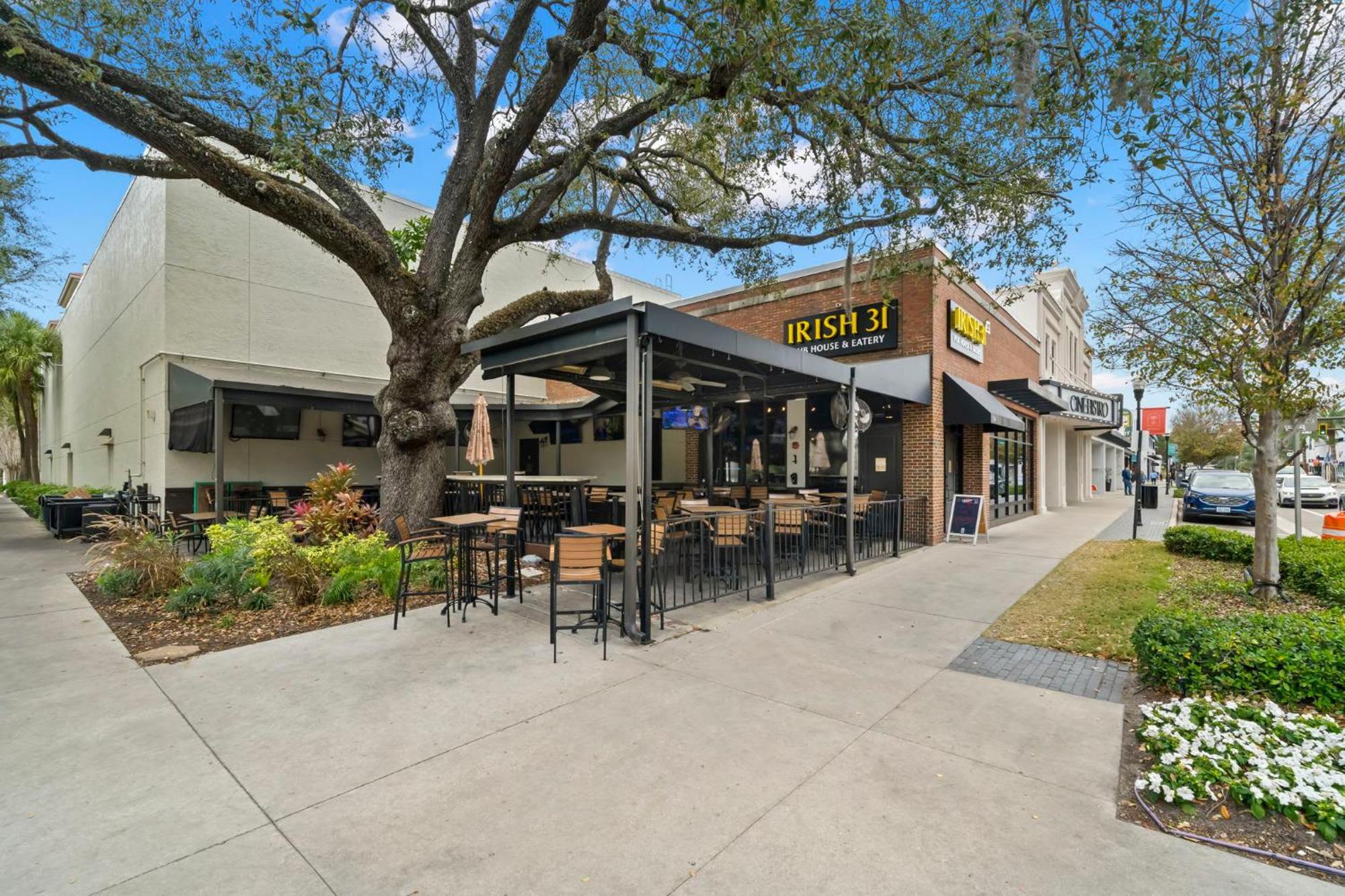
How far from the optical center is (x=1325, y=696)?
3.73 m

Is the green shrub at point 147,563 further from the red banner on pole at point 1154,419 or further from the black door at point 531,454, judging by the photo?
the red banner on pole at point 1154,419

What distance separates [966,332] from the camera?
13.1m

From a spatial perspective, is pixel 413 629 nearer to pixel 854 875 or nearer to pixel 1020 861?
pixel 854 875

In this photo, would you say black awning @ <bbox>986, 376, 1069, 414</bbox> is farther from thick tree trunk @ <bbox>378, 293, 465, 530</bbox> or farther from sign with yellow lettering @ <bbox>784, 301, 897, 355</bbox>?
thick tree trunk @ <bbox>378, 293, 465, 530</bbox>

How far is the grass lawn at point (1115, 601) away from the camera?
568 cm

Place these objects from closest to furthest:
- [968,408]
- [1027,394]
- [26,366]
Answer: [968,408] → [1027,394] → [26,366]

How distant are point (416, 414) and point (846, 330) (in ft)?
29.3

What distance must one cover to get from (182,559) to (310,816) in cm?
656

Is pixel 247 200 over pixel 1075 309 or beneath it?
beneath

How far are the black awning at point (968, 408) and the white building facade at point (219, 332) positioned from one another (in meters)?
8.24

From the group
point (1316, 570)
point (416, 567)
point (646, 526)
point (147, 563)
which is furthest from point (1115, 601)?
point (147, 563)

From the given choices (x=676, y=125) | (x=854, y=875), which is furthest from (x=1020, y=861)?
(x=676, y=125)

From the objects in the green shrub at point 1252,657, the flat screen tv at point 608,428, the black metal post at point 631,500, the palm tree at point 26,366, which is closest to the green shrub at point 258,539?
the black metal post at point 631,500

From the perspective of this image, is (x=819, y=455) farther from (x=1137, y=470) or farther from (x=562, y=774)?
(x=562, y=774)
